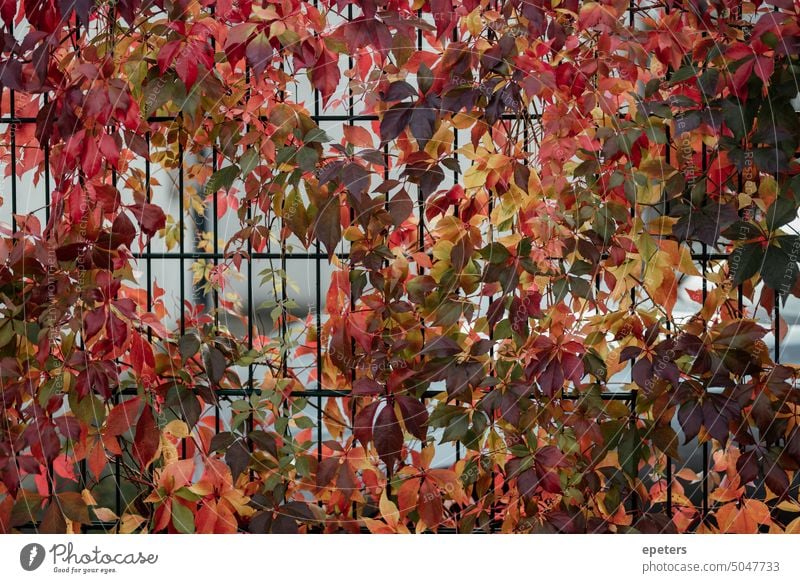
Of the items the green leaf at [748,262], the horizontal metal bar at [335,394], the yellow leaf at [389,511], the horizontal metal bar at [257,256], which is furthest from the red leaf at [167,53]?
the green leaf at [748,262]

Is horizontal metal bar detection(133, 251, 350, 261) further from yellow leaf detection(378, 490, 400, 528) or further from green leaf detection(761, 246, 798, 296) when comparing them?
green leaf detection(761, 246, 798, 296)

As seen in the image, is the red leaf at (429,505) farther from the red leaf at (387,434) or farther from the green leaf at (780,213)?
the green leaf at (780,213)

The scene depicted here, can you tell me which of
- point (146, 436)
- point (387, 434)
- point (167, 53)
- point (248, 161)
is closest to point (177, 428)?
point (146, 436)

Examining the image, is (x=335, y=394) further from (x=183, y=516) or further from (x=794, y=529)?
(x=794, y=529)

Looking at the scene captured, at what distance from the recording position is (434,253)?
1497 millimetres

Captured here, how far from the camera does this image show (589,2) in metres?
1.46

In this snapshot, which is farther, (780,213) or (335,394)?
(335,394)

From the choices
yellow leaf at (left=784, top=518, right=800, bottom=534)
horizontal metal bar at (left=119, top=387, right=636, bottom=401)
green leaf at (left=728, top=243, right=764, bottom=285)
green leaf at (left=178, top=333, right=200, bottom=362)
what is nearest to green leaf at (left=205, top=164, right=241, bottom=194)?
green leaf at (left=178, top=333, right=200, bottom=362)

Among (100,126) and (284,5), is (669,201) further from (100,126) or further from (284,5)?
(100,126)

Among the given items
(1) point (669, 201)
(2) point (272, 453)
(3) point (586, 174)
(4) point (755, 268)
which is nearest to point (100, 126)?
(2) point (272, 453)

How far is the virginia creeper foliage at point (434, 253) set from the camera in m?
1.46

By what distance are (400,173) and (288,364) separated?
433 mm
